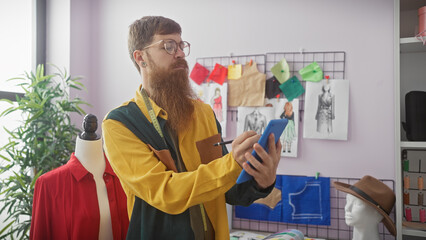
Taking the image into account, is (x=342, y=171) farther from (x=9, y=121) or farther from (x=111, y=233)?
(x=9, y=121)

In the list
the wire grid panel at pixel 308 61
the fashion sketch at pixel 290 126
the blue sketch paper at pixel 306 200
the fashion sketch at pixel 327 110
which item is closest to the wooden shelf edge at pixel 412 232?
the blue sketch paper at pixel 306 200

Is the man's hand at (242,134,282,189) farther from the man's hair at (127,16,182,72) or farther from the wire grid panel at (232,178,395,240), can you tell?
the wire grid panel at (232,178,395,240)

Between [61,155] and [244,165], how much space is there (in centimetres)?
193

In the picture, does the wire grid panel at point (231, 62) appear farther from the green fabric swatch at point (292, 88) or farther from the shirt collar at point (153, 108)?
the shirt collar at point (153, 108)

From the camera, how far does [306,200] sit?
Answer: 2.17m

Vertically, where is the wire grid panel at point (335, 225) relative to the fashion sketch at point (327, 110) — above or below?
below

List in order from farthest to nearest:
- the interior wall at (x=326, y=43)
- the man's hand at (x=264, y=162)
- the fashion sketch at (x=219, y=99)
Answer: the fashion sketch at (x=219, y=99) → the interior wall at (x=326, y=43) → the man's hand at (x=264, y=162)

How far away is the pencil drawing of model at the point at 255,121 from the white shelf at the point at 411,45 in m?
0.93

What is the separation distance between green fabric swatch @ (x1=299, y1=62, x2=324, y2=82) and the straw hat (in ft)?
2.33

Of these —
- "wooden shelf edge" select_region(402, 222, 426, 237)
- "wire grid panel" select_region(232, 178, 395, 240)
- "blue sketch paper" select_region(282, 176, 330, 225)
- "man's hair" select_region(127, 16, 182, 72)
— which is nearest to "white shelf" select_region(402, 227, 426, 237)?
"wooden shelf edge" select_region(402, 222, 426, 237)

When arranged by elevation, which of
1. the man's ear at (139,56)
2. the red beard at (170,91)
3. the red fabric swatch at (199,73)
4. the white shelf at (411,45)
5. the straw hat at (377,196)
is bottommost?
the straw hat at (377,196)

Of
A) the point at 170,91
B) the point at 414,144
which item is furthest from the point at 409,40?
the point at 170,91

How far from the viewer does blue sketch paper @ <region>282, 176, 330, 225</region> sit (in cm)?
212

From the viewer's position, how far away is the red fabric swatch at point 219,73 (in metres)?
2.41
